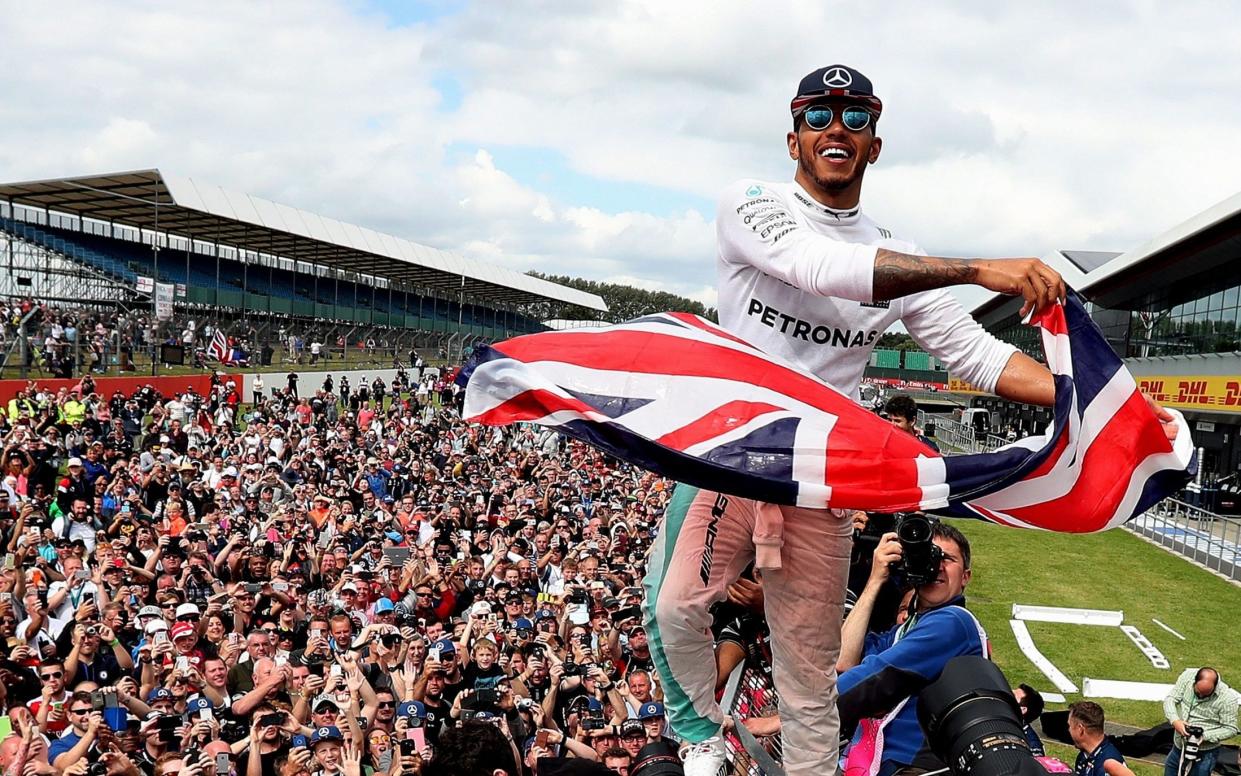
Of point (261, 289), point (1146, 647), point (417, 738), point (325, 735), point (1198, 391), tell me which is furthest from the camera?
point (261, 289)

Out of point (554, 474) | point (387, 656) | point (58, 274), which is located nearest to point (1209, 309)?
point (554, 474)

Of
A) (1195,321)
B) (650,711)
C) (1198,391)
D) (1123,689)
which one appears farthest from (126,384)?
(1195,321)

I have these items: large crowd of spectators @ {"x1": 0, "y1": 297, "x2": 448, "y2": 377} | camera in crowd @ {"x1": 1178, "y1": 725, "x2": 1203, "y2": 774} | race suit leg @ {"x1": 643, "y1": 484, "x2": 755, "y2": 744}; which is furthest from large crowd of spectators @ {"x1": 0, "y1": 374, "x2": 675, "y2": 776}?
camera in crowd @ {"x1": 1178, "y1": 725, "x2": 1203, "y2": 774}

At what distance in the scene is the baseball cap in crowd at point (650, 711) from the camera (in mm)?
7418

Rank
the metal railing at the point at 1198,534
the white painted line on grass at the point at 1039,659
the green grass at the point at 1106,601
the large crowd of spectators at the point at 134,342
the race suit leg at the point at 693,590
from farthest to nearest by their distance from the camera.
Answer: the large crowd of spectators at the point at 134,342, the metal railing at the point at 1198,534, the green grass at the point at 1106,601, the white painted line on grass at the point at 1039,659, the race suit leg at the point at 693,590

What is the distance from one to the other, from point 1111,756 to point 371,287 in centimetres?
5817

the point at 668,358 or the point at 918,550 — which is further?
the point at 918,550

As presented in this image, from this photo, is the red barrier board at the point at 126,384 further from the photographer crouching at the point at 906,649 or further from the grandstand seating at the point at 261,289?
the photographer crouching at the point at 906,649

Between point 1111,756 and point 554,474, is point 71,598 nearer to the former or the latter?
point 1111,756

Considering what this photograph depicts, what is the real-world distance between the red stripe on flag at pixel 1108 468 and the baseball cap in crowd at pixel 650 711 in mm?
4926

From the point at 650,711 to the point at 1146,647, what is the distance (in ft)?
46.9

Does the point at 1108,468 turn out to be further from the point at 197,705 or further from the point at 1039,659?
the point at 1039,659

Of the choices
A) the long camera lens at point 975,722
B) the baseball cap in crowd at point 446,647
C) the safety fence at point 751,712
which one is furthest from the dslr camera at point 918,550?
the baseball cap in crowd at point 446,647

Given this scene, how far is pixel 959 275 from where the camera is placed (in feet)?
8.30
